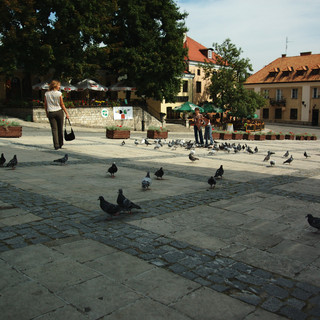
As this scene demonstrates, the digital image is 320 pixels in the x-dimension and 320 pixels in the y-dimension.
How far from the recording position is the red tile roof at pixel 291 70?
5556 centimetres

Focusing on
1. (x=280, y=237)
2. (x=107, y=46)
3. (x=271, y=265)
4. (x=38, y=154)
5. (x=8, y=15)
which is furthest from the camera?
(x=107, y=46)

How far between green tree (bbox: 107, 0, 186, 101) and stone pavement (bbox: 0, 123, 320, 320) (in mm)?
26817

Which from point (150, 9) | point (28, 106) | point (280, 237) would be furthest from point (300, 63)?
point (280, 237)

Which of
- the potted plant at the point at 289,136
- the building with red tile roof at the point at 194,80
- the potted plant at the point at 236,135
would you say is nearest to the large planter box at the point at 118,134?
the potted plant at the point at 236,135

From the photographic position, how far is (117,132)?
18203 millimetres

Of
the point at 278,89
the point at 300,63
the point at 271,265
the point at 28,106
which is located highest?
the point at 300,63

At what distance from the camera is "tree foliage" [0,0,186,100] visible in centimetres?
2656

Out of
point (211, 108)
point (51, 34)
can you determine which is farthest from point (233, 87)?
point (51, 34)

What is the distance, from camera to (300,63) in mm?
58062

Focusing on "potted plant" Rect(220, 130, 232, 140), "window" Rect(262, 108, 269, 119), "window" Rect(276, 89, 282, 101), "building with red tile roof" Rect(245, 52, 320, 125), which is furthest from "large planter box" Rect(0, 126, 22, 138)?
"window" Rect(262, 108, 269, 119)

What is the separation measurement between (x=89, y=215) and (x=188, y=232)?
1.52m

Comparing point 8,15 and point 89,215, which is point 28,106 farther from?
point 89,215

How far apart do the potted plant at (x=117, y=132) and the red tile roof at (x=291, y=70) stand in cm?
4575

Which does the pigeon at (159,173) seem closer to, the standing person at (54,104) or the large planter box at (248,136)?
the standing person at (54,104)
